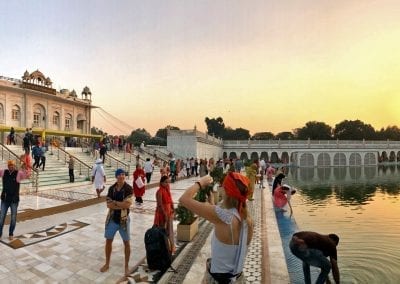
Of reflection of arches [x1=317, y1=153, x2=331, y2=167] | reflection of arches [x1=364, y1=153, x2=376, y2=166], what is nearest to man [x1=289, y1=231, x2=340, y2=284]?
reflection of arches [x1=317, y1=153, x2=331, y2=167]

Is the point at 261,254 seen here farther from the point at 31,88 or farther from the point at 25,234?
the point at 31,88

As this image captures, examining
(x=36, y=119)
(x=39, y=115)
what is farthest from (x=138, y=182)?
(x=39, y=115)

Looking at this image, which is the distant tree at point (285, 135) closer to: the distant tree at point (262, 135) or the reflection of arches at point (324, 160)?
the distant tree at point (262, 135)

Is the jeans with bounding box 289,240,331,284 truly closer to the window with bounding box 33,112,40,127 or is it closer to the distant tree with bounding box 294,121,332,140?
the window with bounding box 33,112,40,127

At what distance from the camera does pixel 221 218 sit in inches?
99.6

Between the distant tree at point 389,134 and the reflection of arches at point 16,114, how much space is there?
86.0 m

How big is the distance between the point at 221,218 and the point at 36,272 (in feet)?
14.3

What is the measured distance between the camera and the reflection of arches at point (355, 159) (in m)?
65.5

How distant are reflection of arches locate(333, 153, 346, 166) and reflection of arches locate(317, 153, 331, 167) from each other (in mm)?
1208

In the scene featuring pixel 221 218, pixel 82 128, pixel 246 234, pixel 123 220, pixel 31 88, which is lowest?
pixel 123 220

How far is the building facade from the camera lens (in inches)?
1304

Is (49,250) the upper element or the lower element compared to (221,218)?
lower

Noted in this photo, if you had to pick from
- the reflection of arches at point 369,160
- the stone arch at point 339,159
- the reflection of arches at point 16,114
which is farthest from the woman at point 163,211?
the reflection of arches at point 369,160

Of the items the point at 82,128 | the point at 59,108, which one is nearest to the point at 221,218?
the point at 59,108
